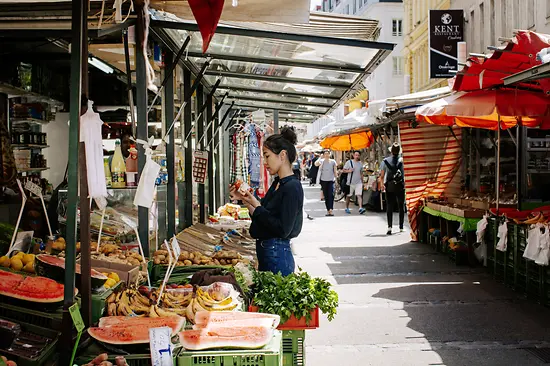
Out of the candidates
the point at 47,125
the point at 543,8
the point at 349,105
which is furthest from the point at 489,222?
the point at 349,105

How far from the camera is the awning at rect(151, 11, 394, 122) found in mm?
6777

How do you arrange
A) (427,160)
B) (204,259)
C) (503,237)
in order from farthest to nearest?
1. (427,160)
2. (503,237)
3. (204,259)

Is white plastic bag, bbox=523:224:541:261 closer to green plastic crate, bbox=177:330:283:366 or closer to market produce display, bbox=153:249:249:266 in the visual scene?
market produce display, bbox=153:249:249:266

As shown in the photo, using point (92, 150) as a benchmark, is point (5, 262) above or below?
below

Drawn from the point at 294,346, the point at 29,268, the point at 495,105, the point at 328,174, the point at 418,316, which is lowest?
the point at 418,316

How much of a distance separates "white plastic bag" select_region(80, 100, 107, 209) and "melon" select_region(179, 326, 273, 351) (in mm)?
945

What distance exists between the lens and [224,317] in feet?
14.3

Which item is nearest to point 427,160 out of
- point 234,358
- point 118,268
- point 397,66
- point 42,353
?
point 118,268

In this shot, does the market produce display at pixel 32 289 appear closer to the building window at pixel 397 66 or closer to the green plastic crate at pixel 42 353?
the green plastic crate at pixel 42 353

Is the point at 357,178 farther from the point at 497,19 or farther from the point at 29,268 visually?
the point at 29,268

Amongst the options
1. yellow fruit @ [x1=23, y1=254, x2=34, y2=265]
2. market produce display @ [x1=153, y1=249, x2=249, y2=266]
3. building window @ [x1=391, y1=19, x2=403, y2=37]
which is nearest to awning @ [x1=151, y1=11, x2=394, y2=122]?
market produce display @ [x1=153, y1=249, x2=249, y2=266]

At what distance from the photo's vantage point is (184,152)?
33.6 feet

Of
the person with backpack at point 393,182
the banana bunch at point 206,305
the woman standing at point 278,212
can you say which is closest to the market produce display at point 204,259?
the woman standing at point 278,212

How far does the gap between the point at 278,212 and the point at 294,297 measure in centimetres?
107
